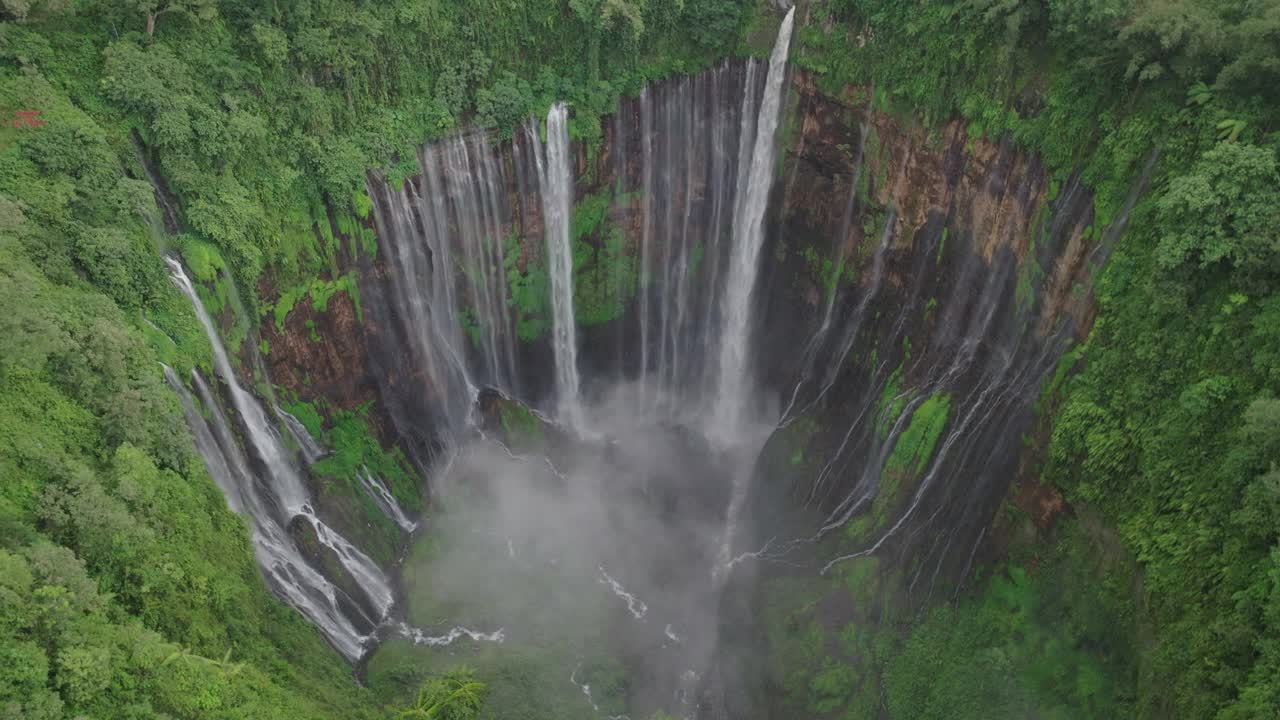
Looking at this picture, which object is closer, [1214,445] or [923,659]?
[1214,445]

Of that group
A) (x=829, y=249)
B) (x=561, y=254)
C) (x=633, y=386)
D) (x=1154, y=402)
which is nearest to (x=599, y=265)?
(x=561, y=254)

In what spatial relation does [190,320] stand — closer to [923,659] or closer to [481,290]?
[481,290]

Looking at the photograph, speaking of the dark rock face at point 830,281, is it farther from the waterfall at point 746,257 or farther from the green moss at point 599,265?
the waterfall at point 746,257

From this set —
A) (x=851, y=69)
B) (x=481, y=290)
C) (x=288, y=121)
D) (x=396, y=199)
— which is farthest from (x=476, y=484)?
(x=851, y=69)

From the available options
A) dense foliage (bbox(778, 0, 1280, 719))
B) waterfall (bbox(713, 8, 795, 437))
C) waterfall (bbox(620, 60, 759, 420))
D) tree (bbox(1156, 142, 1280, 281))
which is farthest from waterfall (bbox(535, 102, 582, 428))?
tree (bbox(1156, 142, 1280, 281))

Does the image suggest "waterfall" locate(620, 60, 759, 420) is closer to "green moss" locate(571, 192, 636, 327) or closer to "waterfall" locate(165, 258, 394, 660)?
"green moss" locate(571, 192, 636, 327)
